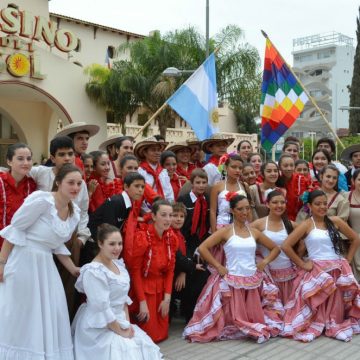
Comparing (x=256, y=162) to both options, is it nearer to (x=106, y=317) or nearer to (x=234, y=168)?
(x=234, y=168)

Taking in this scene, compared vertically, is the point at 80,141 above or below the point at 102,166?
above

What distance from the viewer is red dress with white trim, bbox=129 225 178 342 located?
458 centimetres

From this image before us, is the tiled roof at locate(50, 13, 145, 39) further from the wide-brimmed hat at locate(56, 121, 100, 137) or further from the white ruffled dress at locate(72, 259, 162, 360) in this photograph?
the white ruffled dress at locate(72, 259, 162, 360)

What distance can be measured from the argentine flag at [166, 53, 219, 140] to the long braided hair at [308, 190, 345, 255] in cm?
314

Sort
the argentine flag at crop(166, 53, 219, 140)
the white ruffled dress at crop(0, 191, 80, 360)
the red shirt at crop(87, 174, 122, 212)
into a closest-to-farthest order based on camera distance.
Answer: the white ruffled dress at crop(0, 191, 80, 360)
the red shirt at crop(87, 174, 122, 212)
the argentine flag at crop(166, 53, 219, 140)

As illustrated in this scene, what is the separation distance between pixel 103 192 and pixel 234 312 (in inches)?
72.6

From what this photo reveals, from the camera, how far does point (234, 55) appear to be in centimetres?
1930

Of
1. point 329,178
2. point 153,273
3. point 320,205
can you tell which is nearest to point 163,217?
point 153,273

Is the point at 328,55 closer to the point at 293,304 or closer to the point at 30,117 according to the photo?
the point at 30,117

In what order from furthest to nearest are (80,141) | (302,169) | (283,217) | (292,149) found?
(292,149)
(302,169)
(283,217)
(80,141)

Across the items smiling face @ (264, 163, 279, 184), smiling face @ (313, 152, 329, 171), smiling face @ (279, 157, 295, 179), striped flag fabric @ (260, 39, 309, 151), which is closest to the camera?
smiling face @ (264, 163, 279, 184)

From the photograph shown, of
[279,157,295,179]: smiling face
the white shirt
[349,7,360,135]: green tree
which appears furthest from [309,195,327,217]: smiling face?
[349,7,360,135]: green tree

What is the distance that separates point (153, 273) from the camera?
4.70m

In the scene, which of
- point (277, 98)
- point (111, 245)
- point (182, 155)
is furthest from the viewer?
point (277, 98)
